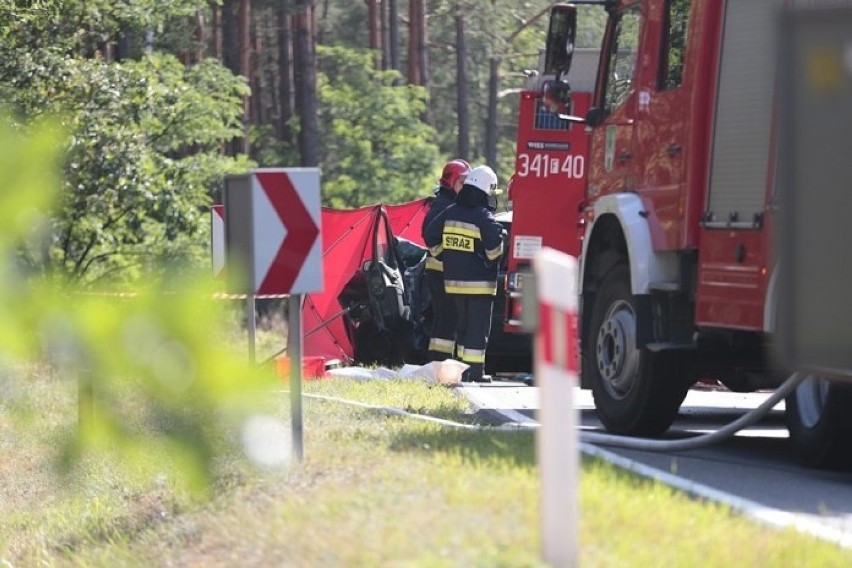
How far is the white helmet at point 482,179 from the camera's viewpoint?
1393cm

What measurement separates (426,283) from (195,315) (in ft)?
50.4

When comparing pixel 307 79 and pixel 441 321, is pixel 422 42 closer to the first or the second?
pixel 307 79

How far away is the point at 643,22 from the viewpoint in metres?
9.40

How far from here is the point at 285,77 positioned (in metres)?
45.1

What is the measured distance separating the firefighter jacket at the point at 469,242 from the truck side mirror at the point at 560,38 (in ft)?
15.1

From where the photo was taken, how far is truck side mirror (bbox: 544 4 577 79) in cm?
910

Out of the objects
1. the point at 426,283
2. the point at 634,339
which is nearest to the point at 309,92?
the point at 426,283

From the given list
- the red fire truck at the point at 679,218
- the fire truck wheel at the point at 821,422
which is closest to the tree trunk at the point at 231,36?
the red fire truck at the point at 679,218

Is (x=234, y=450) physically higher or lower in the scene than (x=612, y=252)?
higher

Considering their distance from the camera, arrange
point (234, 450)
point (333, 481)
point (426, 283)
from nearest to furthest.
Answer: point (234, 450) < point (333, 481) < point (426, 283)

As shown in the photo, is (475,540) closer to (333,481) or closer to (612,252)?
(333,481)

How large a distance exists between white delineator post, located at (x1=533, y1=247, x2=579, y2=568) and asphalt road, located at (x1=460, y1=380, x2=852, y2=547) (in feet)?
5.31

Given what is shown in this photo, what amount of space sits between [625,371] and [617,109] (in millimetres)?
1757

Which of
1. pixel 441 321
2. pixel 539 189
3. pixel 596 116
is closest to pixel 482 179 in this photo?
pixel 539 189
